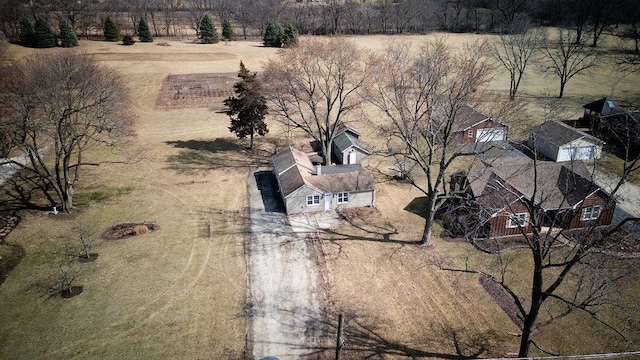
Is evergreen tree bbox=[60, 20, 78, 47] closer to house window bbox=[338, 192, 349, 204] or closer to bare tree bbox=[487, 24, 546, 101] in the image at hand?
bare tree bbox=[487, 24, 546, 101]

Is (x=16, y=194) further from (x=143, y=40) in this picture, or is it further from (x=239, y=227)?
(x=143, y=40)

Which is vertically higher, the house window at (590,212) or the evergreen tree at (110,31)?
the evergreen tree at (110,31)

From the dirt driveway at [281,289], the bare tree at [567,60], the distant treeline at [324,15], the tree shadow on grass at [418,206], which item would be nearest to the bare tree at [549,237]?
the tree shadow on grass at [418,206]

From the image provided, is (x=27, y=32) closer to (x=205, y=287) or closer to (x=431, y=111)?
(x=205, y=287)

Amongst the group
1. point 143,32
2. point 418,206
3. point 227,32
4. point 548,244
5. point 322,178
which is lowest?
point 418,206

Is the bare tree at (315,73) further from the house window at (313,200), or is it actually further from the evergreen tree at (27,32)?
the evergreen tree at (27,32)

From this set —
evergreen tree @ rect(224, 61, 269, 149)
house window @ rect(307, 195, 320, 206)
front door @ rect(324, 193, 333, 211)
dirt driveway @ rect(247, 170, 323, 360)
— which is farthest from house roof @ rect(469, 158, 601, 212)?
evergreen tree @ rect(224, 61, 269, 149)

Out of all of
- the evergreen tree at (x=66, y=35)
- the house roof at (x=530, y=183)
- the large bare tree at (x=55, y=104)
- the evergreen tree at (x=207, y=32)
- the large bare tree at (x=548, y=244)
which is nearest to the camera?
the large bare tree at (x=548, y=244)

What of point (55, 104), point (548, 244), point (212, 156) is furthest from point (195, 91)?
point (548, 244)
